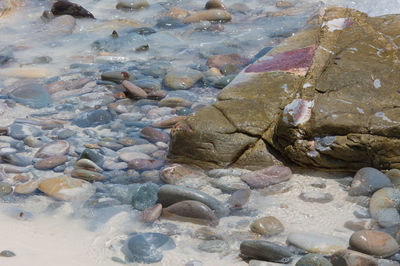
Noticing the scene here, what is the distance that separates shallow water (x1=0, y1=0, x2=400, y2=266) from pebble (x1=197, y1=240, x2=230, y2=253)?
0.04 metres

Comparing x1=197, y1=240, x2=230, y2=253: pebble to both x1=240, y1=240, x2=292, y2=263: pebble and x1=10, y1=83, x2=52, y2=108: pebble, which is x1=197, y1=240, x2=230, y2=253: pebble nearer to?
x1=240, y1=240, x2=292, y2=263: pebble

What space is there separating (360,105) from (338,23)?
143cm

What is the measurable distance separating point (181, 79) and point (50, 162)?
173 centimetres

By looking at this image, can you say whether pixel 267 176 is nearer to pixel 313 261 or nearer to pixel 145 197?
pixel 145 197

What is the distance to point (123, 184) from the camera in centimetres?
394

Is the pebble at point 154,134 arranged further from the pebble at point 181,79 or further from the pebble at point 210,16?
the pebble at point 210,16

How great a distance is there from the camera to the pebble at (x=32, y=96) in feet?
17.2

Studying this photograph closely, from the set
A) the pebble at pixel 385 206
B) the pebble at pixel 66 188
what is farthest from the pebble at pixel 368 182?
the pebble at pixel 66 188

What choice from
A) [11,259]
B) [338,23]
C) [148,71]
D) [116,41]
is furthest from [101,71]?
[11,259]

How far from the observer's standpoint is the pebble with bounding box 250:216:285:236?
328 centimetres

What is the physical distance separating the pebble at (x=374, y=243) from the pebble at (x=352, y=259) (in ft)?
0.31

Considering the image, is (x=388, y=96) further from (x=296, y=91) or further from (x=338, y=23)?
(x=338, y=23)

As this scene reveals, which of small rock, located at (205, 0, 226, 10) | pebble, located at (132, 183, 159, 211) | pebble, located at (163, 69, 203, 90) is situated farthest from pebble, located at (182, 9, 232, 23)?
pebble, located at (132, 183, 159, 211)

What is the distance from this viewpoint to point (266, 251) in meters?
3.00
